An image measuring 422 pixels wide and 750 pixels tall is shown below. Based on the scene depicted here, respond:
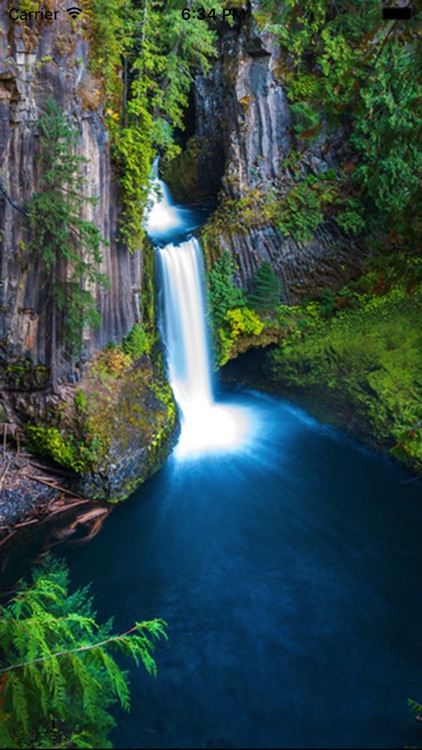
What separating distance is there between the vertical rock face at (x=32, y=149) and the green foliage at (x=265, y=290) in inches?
177

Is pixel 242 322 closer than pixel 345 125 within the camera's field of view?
Yes

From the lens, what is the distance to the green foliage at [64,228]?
7.52m

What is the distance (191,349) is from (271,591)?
6716 mm

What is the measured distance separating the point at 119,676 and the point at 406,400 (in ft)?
27.5

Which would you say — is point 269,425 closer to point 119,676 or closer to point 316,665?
point 316,665

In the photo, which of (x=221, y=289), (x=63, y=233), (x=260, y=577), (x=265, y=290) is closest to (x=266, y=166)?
(x=265, y=290)

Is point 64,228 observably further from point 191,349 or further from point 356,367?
point 356,367

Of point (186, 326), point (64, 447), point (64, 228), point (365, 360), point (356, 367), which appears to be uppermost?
point (64, 228)

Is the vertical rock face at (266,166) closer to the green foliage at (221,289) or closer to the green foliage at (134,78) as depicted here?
the green foliage at (221,289)

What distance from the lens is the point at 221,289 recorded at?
12.2 metres

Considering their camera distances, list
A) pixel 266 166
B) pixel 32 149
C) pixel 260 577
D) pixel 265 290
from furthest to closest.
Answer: pixel 266 166
pixel 265 290
pixel 32 149
pixel 260 577

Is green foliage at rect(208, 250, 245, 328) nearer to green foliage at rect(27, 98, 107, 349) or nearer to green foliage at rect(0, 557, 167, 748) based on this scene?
green foliage at rect(27, 98, 107, 349)

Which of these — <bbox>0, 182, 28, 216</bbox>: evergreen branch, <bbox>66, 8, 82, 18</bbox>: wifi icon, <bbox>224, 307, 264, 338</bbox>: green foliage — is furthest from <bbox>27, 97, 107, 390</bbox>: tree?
<bbox>224, 307, 264, 338</bbox>: green foliage

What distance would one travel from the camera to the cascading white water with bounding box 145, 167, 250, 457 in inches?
443
